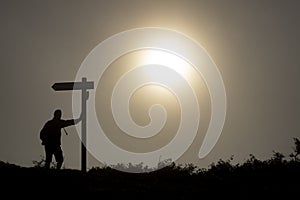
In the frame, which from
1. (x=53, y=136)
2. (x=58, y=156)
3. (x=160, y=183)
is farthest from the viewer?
(x=58, y=156)

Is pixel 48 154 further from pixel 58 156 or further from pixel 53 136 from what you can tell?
pixel 53 136

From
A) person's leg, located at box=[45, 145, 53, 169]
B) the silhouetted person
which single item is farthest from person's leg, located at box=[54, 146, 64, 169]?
person's leg, located at box=[45, 145, 53, 169]

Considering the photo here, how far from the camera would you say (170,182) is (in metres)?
20.2

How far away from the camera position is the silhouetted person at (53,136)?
72.9ft

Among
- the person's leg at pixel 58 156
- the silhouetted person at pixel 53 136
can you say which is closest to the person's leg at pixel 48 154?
the silhouetted person at pixel 53 136

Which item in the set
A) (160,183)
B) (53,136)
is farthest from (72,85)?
(160,183)

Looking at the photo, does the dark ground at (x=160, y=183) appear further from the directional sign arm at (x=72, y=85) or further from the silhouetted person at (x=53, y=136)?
the directional sign arm at (x=72, y=85)

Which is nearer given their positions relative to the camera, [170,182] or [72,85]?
[170,182]

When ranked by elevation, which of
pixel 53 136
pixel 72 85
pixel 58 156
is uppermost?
pixel 72 85

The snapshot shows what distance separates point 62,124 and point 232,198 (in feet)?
25.0

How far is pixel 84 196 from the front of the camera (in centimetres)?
1752

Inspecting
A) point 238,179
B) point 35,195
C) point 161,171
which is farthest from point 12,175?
point 238,179

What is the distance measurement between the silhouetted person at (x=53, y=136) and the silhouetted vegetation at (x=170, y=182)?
158 centimetres

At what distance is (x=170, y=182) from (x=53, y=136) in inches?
195
